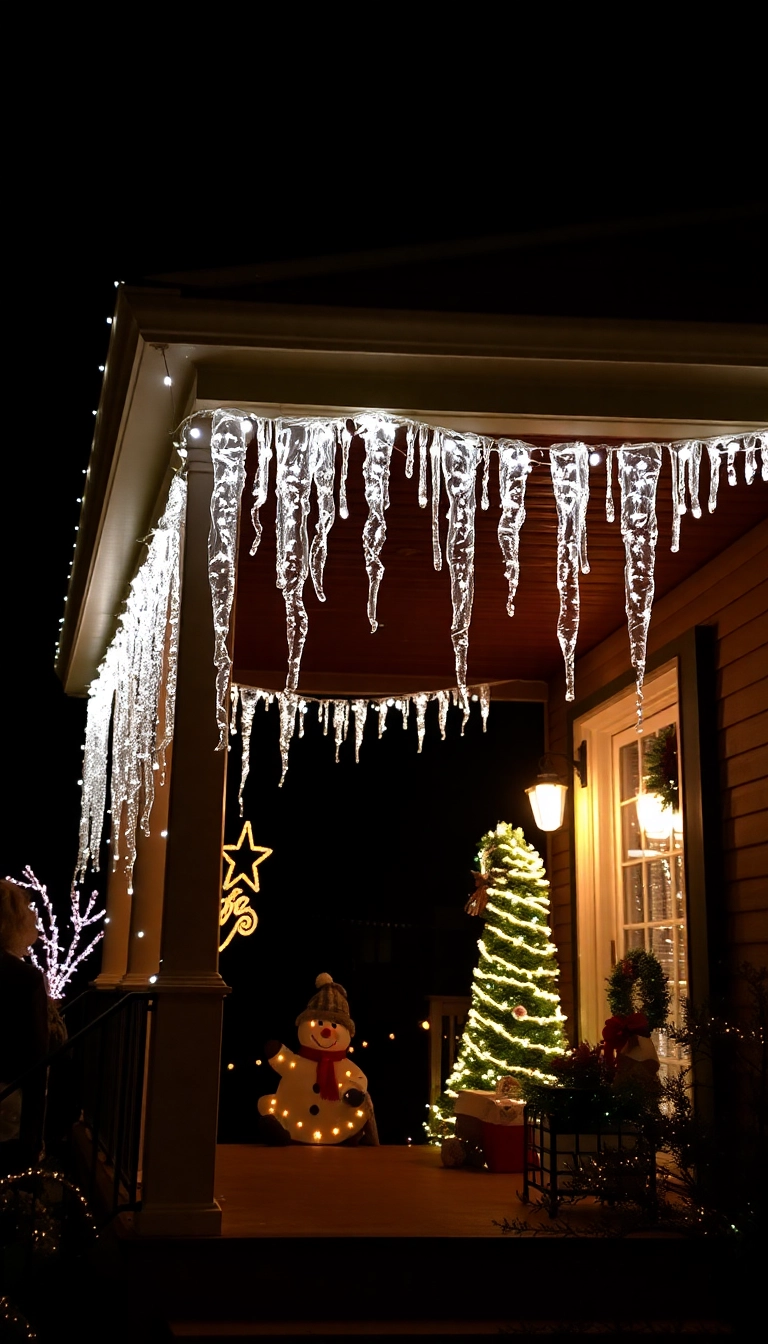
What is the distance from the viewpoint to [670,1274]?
12.7ft

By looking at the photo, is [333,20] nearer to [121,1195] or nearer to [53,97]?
[53,97]

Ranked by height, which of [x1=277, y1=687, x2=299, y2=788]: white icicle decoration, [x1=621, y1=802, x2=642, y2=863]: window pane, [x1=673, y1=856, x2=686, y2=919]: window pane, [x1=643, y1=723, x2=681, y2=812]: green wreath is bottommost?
[x1=673, y1=856, x2=686, y2=919]: window pane

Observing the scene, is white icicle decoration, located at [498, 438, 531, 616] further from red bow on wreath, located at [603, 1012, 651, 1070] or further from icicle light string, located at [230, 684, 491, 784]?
icicle light string, located at [230, 684, 491, 784]

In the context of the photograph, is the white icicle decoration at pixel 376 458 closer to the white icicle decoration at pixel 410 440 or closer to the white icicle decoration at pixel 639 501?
the white icicle decoration at pixel 410 440

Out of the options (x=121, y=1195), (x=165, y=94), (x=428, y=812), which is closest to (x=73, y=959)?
(x=428, y=812)

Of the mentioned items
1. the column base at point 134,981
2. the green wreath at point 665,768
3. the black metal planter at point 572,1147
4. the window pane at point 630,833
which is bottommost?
the black metal planter at point 572,1147

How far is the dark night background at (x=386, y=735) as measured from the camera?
4.15 metres

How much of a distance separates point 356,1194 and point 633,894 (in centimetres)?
267

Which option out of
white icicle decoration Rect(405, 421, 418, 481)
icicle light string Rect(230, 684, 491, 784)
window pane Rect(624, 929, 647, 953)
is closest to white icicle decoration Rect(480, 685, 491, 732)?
icicle light string Rect(230, 684, 491, 784)

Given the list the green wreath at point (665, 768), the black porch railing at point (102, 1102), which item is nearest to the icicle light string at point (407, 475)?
the black porch railing at point (102, 1102)

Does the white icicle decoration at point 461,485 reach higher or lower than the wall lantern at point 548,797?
higher

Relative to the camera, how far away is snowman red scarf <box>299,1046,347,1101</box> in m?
7.23

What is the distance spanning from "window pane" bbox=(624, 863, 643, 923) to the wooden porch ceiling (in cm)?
142

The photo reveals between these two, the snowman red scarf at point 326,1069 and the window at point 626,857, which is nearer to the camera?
the window at point 626,857
